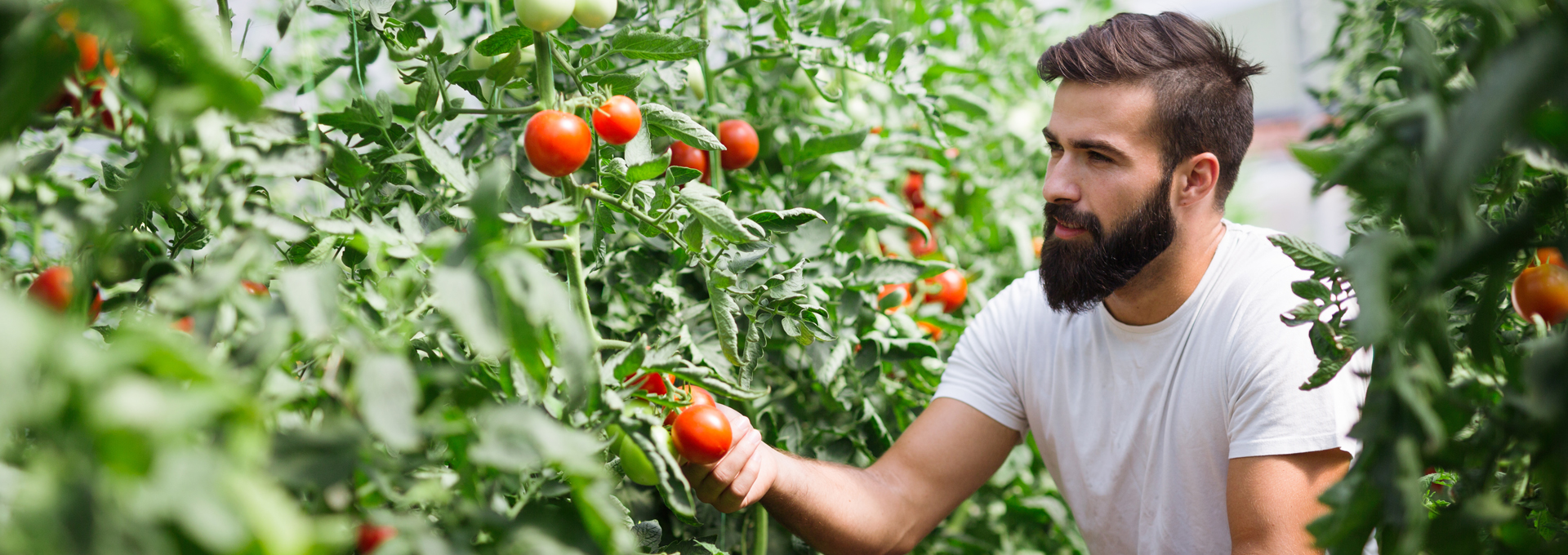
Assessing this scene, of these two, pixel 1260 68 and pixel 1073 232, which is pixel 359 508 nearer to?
pixel 1073 232

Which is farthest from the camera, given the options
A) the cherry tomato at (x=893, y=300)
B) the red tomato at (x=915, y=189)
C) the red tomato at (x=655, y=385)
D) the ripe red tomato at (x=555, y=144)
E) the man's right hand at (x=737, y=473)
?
the red tomato at (x=915, y=189)

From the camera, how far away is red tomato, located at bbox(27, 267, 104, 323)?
480 mm

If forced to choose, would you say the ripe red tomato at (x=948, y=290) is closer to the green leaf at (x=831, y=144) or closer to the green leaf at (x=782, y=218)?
the green leaf at (x=831, y=144)

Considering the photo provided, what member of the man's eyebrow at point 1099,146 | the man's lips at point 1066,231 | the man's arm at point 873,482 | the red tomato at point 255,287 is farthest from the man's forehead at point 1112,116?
the red tomato at point 255,287

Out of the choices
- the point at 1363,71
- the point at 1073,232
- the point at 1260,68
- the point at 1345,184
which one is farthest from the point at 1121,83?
the point at 1345,184

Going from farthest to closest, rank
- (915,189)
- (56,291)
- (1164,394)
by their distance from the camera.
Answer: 1. (915,189)
2. (1164,394)
3. (56,291)

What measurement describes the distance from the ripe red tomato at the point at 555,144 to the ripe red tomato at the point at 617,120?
5cm

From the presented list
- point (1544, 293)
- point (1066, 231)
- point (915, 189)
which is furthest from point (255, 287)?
point (915, 189)

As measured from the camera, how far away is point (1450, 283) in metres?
0.49

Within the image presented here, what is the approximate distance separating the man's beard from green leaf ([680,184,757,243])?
0.73 m

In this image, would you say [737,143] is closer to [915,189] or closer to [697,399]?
[697,399]

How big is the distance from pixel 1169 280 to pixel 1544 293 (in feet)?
2.54

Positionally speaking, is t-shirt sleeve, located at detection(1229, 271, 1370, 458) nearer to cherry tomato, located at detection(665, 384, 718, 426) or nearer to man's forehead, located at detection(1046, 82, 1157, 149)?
man's forehead, located at detection(1046, 82, 1157, 149)

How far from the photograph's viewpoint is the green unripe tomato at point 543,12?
676mm
